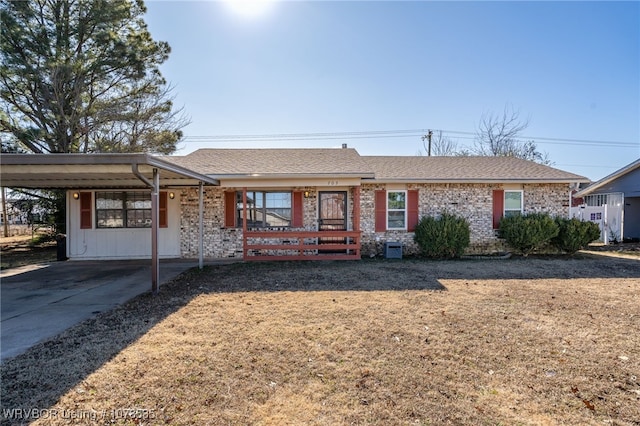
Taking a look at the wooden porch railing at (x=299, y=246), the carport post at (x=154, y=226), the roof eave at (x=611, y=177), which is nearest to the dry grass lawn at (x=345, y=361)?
the carport post at (x=154, y=226)

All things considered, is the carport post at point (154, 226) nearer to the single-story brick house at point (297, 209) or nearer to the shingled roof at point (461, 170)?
the single-story brick house at point (297, 209)

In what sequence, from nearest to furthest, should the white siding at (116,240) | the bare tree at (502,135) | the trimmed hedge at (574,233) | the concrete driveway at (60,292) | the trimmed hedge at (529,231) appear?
1. the concrete driveway at (60,292)
2. the trimmed hedge at (529,231)
3. the trimmed hedge at (574,233)
4. the white siding at (116,240)
5. the bare tree at (502,135)

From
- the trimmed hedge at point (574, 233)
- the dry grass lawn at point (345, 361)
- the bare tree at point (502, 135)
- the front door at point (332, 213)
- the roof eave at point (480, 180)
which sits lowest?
the dry grass lawn at point (345, 361)

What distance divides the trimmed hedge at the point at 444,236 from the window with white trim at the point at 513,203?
1939 mm

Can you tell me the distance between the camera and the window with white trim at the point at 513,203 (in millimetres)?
11070

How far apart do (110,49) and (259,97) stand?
6.94 meters

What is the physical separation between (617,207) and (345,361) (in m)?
17.3

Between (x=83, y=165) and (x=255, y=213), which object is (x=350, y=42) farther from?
(x=83, y=165)

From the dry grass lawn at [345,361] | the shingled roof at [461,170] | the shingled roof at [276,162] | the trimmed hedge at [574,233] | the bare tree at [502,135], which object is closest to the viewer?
the dry grass lawn at [345,361]

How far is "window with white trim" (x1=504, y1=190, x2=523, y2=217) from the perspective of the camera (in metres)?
11.1

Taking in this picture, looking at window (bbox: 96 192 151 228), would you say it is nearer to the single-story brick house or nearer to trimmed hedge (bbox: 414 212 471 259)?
the single-story brick house

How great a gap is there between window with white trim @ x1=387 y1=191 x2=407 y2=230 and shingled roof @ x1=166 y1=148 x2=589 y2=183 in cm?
65

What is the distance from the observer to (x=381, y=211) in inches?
426

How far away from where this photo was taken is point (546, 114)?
18.2 metres
